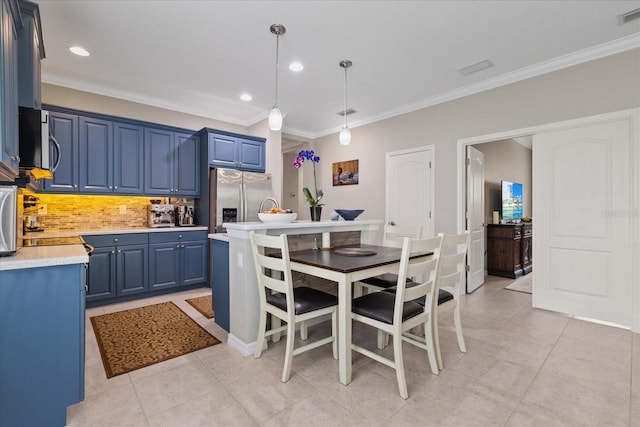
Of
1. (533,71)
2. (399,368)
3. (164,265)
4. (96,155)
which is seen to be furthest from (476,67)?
(96,155)

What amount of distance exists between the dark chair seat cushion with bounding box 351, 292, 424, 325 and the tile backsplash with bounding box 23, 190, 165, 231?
12.3ft

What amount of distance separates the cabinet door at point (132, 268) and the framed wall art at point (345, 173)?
11.4 feet

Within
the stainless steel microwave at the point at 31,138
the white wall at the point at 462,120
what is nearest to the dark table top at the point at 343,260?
the stainless steel microwave at the point at 31,138

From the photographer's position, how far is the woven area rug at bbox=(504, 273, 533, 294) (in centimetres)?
426

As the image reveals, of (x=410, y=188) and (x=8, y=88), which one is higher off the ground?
(x=8, y=88)

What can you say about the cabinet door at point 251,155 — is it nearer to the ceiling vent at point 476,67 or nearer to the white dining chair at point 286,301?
the white dining chair at point 286,301

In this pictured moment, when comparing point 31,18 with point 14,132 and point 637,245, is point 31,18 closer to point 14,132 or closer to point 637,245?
point 14,132

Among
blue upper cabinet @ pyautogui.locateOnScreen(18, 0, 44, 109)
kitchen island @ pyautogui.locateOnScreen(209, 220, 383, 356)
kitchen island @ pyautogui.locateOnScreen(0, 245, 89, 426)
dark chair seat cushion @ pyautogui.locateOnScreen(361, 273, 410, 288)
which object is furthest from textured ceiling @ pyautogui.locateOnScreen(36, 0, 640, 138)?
dark chair seat cushion @ pyautogui.locateOnScreen(361, 273, 410, 288)

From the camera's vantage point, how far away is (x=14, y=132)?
5.71ft

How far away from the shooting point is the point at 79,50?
10.0ft

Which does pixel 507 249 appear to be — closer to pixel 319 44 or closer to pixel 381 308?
pixel 381 308

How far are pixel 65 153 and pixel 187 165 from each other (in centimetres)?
141

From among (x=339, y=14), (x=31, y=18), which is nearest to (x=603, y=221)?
(x=339, y=14)

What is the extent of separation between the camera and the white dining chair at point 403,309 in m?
1.81
